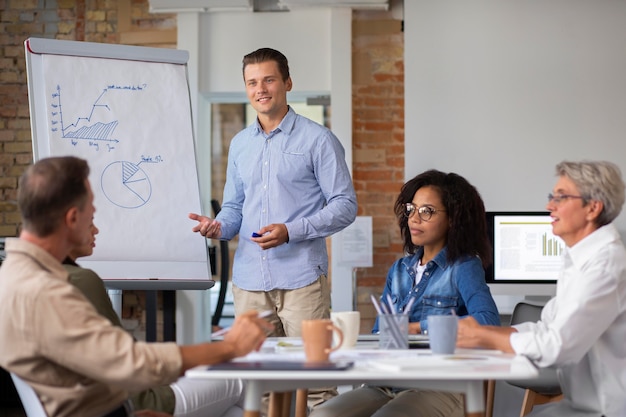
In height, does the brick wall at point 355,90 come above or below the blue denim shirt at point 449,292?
above

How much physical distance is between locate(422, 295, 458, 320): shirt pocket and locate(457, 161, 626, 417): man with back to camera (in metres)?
0.44

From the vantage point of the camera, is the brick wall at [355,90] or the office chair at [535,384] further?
the brick wall at [355,90]

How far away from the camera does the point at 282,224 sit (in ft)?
10.4

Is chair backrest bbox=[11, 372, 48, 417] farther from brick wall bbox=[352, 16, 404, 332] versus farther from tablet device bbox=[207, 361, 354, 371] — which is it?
brick wall bbox=[352, 16, 404, 332]

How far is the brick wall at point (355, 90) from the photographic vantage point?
5777mm

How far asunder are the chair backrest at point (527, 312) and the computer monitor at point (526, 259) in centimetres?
123

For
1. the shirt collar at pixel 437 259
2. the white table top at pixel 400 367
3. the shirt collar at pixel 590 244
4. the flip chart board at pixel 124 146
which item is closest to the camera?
the white table top at pixel 400 367

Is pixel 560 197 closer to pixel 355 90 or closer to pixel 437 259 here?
pixel 437 259

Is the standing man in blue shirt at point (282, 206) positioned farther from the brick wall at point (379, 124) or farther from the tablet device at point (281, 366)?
the brick wall at point (379, 124)

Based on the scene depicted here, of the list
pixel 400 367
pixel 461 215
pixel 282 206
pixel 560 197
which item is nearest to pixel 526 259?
pixel 282 206

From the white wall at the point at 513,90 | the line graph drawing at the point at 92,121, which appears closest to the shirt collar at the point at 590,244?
the line graph drawing at the point at 92,121

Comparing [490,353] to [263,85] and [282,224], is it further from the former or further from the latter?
[263,85]

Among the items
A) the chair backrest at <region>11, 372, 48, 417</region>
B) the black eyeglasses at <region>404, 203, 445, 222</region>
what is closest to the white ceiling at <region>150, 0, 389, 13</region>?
the black eyeglasses at <region>404, 203, 445, 222</region>

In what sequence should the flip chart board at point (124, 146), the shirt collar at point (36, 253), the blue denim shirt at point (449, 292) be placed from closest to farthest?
Answer: the shirt collar at point (36, 253), the blue denim shirt at point (449, 292), the flip chart board at point (124, 146)
